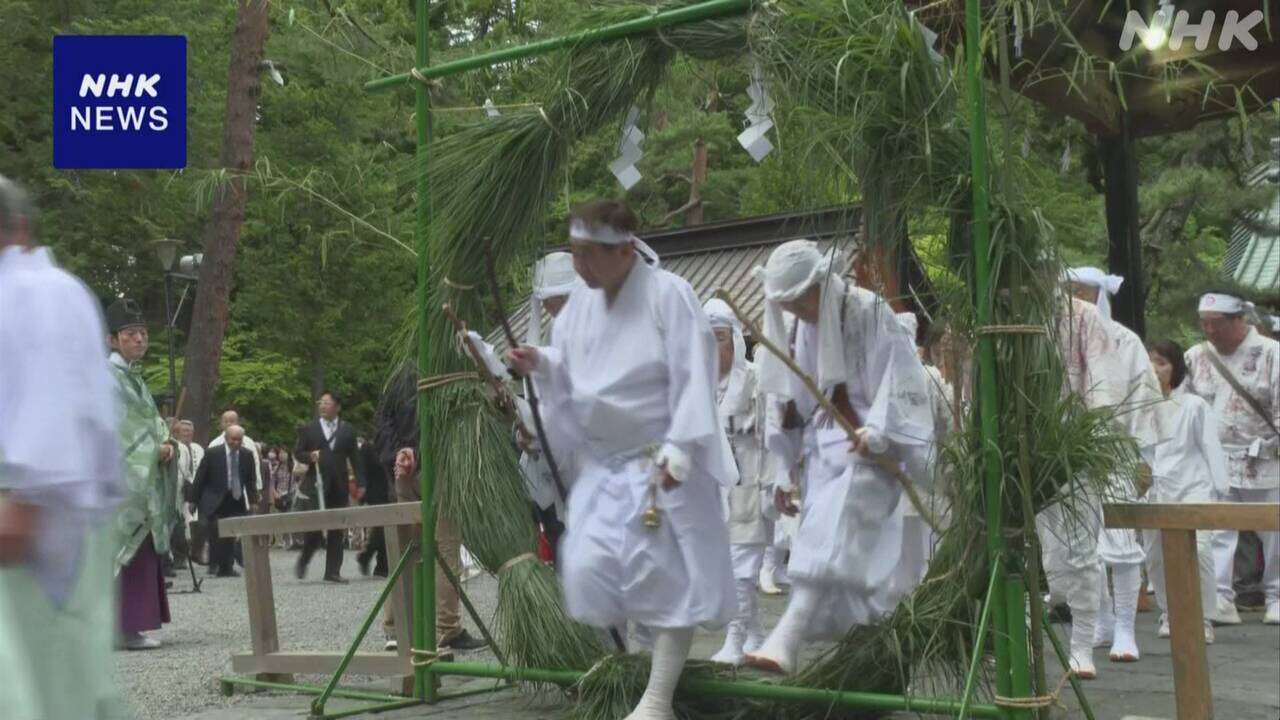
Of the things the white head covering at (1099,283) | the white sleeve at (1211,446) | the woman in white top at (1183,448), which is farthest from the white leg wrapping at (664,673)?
the white sleeve at (1211,446)

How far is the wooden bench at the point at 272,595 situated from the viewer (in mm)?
6988

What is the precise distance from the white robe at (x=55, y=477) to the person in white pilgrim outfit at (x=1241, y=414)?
7.14 metres

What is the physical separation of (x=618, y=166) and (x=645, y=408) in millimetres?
1209

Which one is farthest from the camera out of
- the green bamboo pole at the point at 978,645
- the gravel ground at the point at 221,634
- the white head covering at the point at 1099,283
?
the white head covering at the point at 1099,283

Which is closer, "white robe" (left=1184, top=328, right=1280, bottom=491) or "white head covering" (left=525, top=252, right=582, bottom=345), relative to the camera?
"white head covering" (left=525, top=252, right=582, bottom=345)

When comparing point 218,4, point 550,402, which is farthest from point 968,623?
point 218,4

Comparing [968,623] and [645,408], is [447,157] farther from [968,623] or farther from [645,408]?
[968,623]

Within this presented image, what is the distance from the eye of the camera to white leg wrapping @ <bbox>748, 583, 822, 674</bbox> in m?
5.86

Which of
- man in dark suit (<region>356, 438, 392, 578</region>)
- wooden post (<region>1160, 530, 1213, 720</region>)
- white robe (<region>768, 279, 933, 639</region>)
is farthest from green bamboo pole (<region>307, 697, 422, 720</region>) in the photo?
man in dark suit (<region>356, 438, 392, 578</region>)

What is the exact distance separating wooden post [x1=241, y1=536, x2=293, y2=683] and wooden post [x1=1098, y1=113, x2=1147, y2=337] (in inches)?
224

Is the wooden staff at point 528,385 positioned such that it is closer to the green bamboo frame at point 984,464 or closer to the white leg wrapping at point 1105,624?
the green bamboo frame at point 984,464

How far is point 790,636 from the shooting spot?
5891 mm

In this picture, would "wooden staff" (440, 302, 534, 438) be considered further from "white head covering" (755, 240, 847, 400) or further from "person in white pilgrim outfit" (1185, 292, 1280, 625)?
"person in white pilgrim outfit" (1185, 292, 1280, 625)

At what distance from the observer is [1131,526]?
5410 mm
